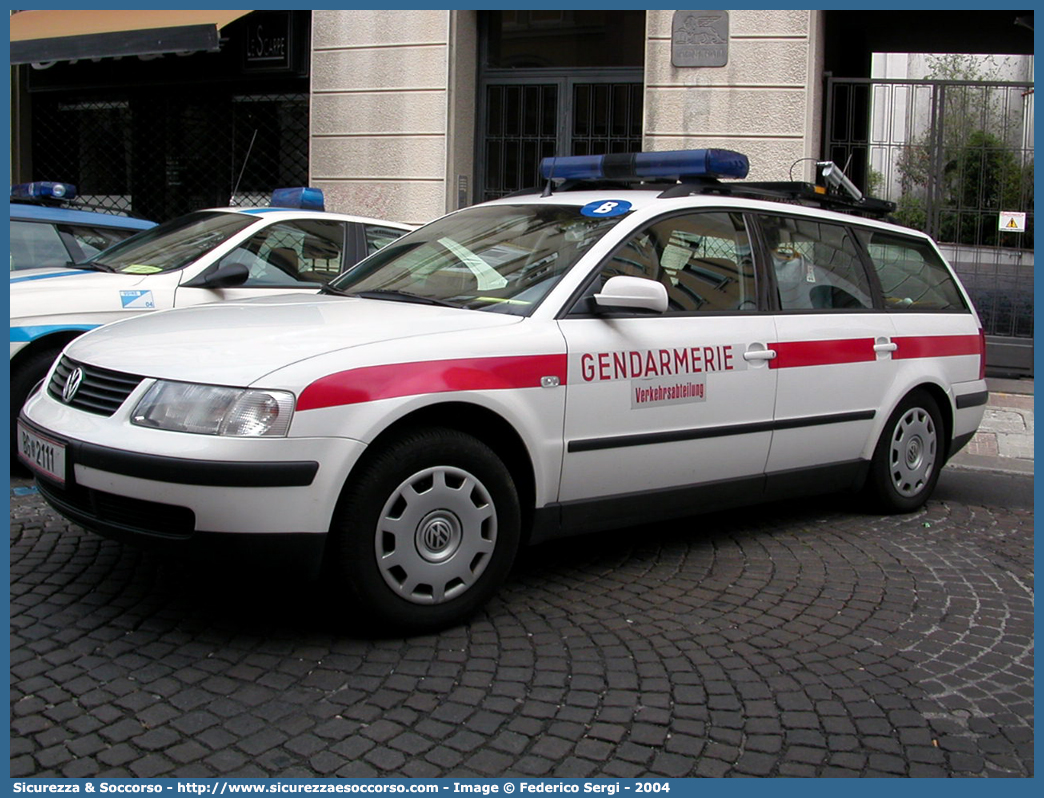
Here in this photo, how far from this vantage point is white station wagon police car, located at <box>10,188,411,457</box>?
6.00 m

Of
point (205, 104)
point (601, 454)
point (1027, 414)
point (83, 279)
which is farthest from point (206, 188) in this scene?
point (601, 454)

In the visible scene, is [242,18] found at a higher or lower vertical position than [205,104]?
higher

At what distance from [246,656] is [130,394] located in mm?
948

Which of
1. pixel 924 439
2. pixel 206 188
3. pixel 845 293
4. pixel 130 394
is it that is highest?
pixel 206 188

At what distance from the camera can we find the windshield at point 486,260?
4426mm

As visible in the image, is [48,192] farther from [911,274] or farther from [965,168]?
[965,168]

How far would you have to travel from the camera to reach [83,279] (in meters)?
6.36

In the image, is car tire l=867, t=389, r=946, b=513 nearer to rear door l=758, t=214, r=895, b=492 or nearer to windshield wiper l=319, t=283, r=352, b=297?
rear door l=758, t=214, r=895, b=492

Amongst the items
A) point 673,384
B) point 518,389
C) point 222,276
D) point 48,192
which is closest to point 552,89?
point 48,192

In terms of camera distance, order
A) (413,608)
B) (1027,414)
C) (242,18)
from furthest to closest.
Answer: (242,18), (1027,414), (413,608)

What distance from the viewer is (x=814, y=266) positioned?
5453 millimetres

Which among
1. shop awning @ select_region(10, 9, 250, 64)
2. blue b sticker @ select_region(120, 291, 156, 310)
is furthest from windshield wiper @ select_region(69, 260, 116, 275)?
shop awning @ select_region(10, 9, 250, 64)

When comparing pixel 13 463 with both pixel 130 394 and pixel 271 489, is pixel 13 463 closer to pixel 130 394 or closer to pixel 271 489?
pixel 130 394

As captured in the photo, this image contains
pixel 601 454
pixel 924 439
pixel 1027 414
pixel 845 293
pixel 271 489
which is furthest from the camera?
pixel 1027 414
